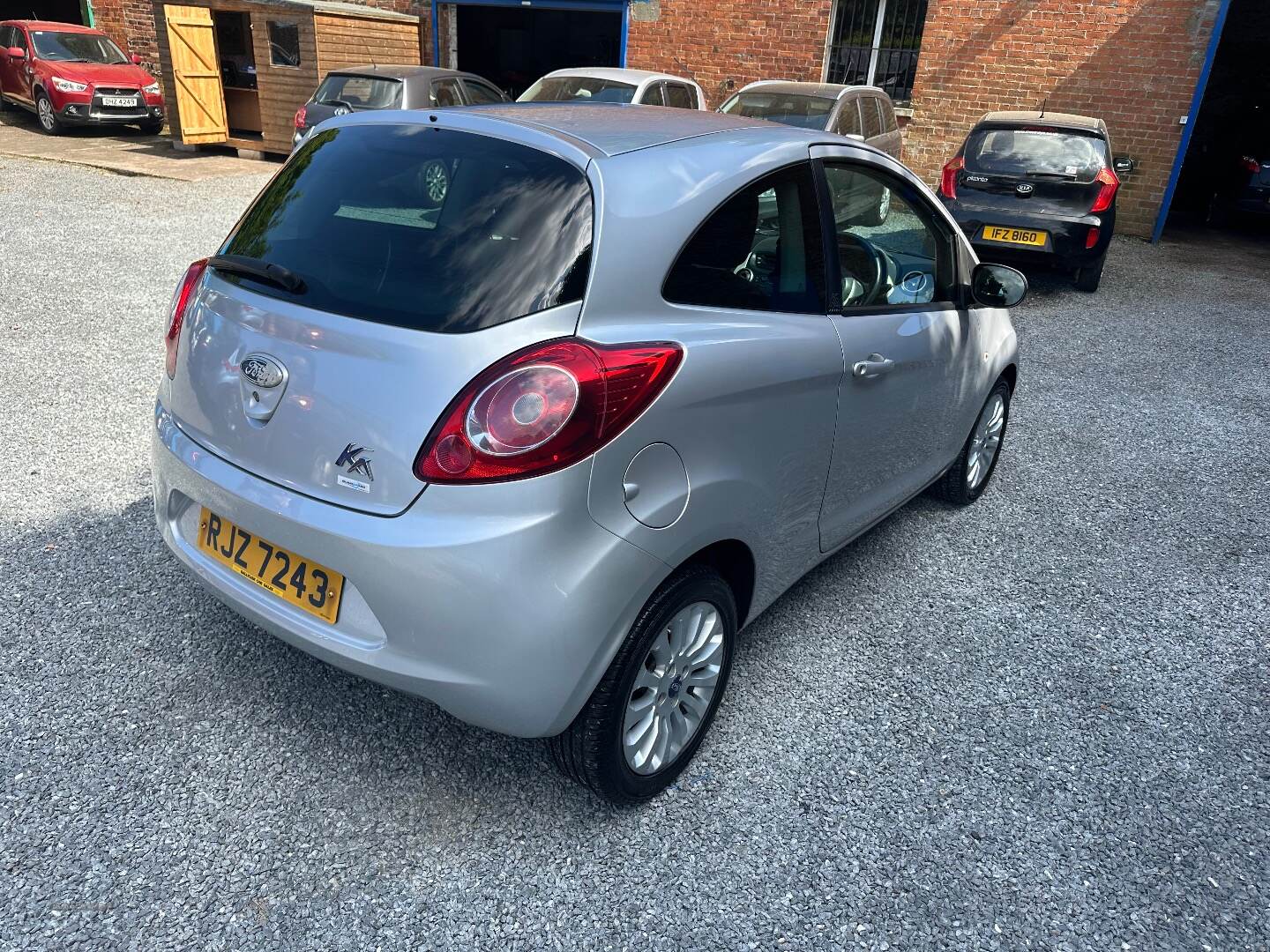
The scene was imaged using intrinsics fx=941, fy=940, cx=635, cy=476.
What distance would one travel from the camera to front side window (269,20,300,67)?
44.8ft

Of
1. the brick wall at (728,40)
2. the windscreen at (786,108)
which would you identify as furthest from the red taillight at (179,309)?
the brick wall at (728,40)

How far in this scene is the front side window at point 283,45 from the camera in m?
13.6

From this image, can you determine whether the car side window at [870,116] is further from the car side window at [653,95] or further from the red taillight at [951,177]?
the car side window at [653,95]

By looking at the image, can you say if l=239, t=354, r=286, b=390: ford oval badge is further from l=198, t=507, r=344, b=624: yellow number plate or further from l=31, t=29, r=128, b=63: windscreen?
l=31, t=29, r=128, b=63: windscreen

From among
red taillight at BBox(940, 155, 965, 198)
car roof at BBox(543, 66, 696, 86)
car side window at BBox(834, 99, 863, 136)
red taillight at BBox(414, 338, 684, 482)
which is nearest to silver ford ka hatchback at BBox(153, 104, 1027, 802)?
red taillight at BBox(414, 338, 684, 482)

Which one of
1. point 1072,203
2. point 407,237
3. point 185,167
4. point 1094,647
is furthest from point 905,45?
point 407,237

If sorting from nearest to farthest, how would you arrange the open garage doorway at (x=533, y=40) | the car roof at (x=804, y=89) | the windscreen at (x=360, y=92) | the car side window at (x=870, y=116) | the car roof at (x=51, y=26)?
the car roof at (x=804, y=89), the windscreen at (x=360, y=92), the car side window at (x=870, y=116), the car roof at (x=51, y=26), the open garage doorway at (x=533, y=40)

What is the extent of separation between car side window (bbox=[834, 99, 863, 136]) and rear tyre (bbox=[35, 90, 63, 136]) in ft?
43.1

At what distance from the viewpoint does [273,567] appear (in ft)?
7.33

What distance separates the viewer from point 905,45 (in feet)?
45.7

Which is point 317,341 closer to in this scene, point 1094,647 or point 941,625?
point 941,625

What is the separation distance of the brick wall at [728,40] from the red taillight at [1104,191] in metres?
6.49

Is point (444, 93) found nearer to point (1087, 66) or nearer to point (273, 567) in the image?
point (1087, 66)

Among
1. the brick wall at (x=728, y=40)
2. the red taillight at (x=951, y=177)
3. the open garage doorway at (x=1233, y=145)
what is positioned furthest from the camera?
the brick wall at (x=728, y=40)
